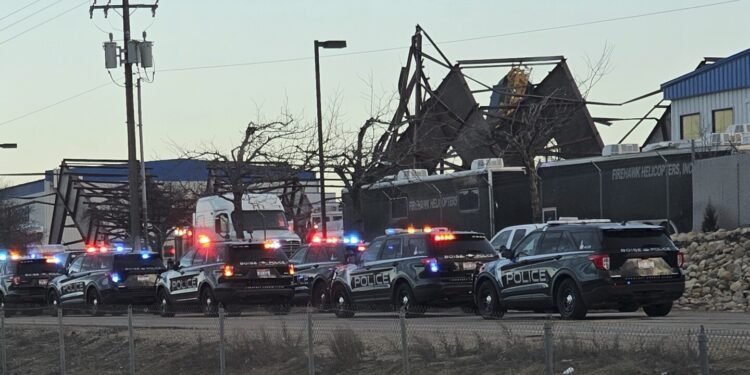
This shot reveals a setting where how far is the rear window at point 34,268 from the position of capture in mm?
36156

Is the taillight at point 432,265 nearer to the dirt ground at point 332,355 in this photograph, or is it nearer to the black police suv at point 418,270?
the black police suv at point 418,270

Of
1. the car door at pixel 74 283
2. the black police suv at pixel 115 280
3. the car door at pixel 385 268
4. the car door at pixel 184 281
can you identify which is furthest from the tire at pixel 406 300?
the car door at pixel 74 283

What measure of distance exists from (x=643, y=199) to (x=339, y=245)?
7.53 meters

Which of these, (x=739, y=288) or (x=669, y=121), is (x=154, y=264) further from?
(x=669, y=121)

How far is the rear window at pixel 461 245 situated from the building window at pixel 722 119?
1835 cm

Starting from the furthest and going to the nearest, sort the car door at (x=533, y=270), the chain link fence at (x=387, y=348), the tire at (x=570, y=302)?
1. the car door at (x=533, y=270)
2. the tire at (x=570, y=302)
3. the chain link fence at (x=387, y=348)

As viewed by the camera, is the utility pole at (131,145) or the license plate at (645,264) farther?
the utility pole at (131,145)

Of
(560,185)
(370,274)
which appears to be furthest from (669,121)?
(370,274)

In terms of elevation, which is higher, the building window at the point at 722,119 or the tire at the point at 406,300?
the building window at the point at 722,119

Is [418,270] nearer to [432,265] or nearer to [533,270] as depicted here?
[432,265]

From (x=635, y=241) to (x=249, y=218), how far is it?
24227 mm

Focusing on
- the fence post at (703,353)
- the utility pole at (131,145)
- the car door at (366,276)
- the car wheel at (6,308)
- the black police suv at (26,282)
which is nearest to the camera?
the fence post at (703,353)

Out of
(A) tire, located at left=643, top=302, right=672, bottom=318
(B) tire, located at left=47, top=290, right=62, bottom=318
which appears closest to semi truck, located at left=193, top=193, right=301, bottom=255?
(B) tire, located at left=47, top=290, right=62, bottom=318

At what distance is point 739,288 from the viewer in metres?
25.0
